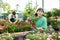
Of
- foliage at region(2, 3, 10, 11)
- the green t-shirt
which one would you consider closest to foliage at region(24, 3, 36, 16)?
foliage at region(2, 3, 10, 11)

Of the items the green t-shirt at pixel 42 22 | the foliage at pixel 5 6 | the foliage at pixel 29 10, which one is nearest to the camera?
the green t-shirt at pixel 42 22

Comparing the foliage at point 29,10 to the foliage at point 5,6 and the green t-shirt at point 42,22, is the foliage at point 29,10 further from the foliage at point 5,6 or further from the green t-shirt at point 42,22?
the green t-shirt at point 42,22

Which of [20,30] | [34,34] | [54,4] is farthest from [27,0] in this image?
[34,34]

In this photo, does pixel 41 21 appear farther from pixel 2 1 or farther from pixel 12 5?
pixel 12 5

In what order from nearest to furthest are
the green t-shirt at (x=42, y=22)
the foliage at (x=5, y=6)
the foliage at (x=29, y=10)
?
the green t-shirt at (x=42, y=22) → the foliage at (x=5, y=6) → the foliage at (x=29, y=10)

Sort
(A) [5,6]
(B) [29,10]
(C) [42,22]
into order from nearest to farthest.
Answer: (C) [42,22] → (A) [5,6] → (B) [29,10]

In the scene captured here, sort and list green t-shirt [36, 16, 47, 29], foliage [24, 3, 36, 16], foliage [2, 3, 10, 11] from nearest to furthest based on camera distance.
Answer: green t-shirt [36, 16, 47, 29] < foliage [2, 3, 10, 11] < foliage [24, 3, 36, 16]

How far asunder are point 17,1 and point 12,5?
0.33m

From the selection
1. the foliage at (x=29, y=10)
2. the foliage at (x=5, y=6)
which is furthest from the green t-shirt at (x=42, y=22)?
the foliage at (x=5, y=6)

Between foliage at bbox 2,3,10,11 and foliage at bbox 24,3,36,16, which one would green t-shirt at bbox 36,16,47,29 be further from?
foliage at bbox 2,3,10,11

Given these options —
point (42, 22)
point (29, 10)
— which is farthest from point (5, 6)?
point (42, 22)

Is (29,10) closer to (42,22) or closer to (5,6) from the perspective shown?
(5,6)

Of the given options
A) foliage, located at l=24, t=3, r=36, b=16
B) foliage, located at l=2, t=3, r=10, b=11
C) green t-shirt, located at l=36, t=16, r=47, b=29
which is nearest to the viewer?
green t-shirt, located at l=36, t=16, r=47, b=29

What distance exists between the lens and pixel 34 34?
9.40 feet
